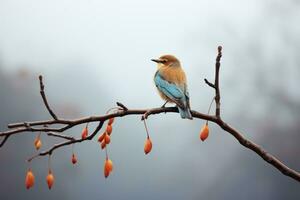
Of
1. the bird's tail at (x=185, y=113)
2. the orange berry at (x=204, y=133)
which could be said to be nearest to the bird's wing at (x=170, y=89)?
the bird's tail at (x=185, y=113)

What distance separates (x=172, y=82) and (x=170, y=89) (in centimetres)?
6

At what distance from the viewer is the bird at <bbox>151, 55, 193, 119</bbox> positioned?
168 cm

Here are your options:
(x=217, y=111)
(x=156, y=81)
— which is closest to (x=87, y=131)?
A: (x=217, y=111)

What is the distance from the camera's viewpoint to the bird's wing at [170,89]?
5.46 ft

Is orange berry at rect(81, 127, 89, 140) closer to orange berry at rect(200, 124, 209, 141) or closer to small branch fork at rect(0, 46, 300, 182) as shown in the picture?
small branch fork at rect(0, 46, 300, 182)

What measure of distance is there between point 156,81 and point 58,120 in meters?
1.08

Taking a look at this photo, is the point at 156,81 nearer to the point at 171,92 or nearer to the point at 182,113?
the point at 171,92

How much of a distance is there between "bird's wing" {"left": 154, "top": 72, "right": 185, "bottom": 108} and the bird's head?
139mm

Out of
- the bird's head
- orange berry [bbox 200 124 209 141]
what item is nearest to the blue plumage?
the bird's head

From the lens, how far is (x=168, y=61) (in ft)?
7.17

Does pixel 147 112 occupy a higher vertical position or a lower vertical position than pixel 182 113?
higher

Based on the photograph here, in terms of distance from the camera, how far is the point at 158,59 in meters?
2.24

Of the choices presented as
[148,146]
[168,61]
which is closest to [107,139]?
[148,146]

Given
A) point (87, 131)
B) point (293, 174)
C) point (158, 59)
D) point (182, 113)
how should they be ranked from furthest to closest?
point (158, 59), point (182, 113), point (87, 131), point (293, 174)
